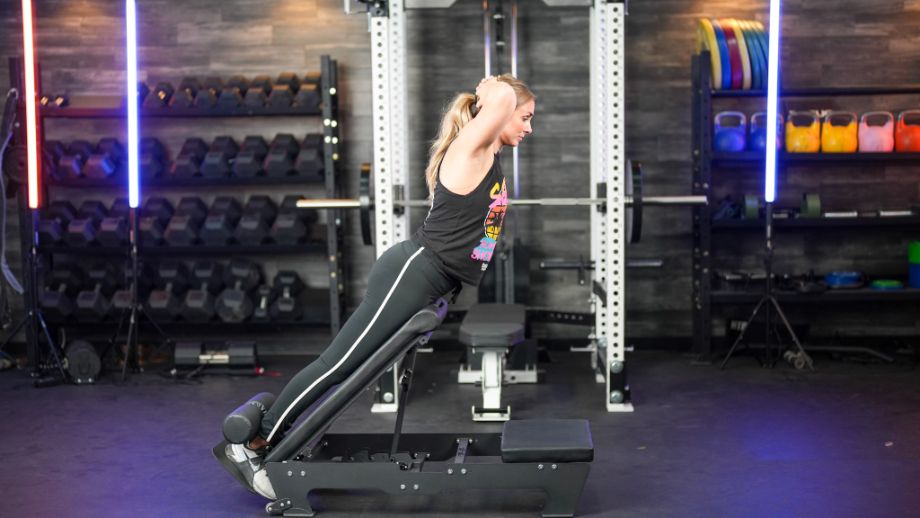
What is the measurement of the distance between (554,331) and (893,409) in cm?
232

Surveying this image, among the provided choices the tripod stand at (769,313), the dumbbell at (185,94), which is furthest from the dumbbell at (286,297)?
the tripod stand at (769,313)

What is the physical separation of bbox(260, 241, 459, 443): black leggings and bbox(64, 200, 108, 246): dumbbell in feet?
11.1

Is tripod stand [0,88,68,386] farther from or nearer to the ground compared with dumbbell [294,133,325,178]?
nearer to the ground

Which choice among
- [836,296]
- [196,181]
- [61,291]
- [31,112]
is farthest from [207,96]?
[836,296]

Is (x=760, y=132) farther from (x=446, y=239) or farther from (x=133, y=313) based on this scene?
(x=133, y=313)

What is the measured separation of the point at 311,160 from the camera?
20.8 ft

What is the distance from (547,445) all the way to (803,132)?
350cm

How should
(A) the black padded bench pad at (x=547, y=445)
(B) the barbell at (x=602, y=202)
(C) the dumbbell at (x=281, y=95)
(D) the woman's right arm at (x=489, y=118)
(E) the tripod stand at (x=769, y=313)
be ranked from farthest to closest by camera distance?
(C) the dumbbell at (x=281, y=95)
(E) the tripod stand at (x=769, y=313)
(B) the barbell at (x=602, y=202)
(A) the black padded bench pad at (x=547, y=445)
(D) the woman's right arm at (x=489, y=118)

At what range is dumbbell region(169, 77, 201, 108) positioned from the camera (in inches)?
252

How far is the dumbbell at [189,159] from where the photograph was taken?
643 centimetres

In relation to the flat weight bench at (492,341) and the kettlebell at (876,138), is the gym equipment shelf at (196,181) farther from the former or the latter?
the kettlebell at (876,138)

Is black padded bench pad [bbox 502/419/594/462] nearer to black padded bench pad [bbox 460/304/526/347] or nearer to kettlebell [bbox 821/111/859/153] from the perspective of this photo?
black padded bench pad [bbox 460/304/526/347]

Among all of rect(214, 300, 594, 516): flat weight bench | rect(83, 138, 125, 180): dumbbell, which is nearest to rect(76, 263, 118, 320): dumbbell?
rect(83, 138, 125, 180): dumbbell

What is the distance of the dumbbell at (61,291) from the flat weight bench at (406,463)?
3.12m
